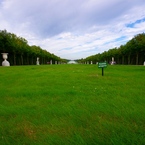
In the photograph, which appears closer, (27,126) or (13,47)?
(27,126)

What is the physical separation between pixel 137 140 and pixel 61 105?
6.77ft

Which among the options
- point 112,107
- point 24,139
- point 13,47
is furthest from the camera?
point 13,47

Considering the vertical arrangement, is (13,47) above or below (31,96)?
above

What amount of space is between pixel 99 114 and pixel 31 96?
2.50 meters

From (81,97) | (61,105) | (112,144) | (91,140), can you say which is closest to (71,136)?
(91,140)

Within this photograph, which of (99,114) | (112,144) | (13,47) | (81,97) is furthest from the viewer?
(13,47)

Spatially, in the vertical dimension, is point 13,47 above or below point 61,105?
above

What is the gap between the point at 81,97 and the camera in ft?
15.1

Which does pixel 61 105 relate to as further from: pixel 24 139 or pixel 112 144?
pixel 112 144

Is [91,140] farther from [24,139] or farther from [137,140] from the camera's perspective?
[24,139]

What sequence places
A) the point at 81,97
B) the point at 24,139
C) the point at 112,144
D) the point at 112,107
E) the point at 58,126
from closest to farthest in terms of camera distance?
1. the point at 112,144
2. the point at 24,139
3. the point at 58,126
4. the point at 112,107
5. the point at 81,97

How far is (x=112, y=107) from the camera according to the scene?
366cm

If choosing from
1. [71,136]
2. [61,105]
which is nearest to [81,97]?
[61,105]

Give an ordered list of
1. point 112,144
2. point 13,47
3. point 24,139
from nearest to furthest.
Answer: point 112,144 < point 24,139 < point 13,47
